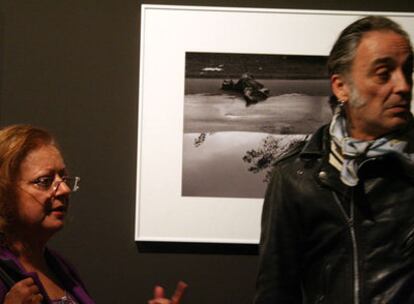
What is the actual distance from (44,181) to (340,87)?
35.7 inches

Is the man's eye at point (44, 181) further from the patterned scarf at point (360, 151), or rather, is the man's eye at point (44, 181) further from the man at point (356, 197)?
the patterned scarf at point (360, 151)

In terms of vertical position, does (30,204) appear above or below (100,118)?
below

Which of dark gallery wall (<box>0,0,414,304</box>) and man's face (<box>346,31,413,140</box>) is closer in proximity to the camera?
man's face (<box>346,31,413,140</box>)

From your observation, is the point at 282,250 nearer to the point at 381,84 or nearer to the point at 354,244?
the point at 354,244

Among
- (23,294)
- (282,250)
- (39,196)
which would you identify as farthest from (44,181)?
(282,250)

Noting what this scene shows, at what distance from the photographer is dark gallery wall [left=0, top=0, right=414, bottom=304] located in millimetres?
2297

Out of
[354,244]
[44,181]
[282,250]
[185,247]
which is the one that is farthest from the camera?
[185,247]

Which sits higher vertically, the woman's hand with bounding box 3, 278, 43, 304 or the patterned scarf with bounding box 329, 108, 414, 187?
the patterned scarf with bounding box 329, 108, 414, 187

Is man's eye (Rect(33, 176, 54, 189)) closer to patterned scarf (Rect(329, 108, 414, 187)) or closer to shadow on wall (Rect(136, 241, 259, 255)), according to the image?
shadow on wall (Rect(136, 241, 259, 255))

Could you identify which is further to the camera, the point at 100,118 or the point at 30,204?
the point at 100,118

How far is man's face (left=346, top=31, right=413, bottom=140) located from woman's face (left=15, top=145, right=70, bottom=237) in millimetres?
900

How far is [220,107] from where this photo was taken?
90.6 inches

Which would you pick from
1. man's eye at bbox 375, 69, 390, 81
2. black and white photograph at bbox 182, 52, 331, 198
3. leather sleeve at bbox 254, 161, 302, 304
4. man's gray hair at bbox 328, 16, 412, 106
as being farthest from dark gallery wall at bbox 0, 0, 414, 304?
man's eye at bbox 375, 69, 390, 81

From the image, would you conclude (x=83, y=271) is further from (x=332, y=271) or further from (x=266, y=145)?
(x=332, y=271)
